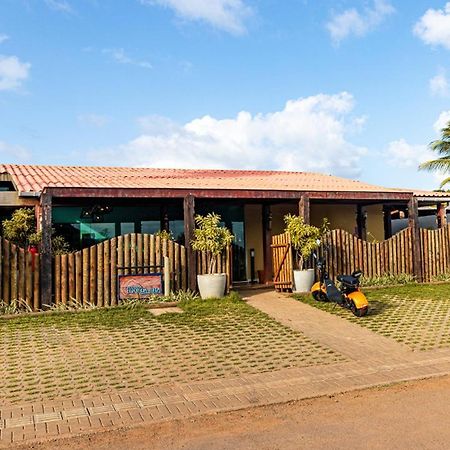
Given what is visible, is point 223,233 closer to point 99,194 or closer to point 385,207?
point 99,194

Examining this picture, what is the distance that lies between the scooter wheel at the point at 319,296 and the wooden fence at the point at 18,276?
6.04 meters

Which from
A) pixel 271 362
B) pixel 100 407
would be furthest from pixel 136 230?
pixel 100 407

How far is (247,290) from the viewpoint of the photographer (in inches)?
542

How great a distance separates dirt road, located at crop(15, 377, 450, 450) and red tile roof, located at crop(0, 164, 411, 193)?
25.0 ft

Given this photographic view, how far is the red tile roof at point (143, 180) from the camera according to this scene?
12.0 metres

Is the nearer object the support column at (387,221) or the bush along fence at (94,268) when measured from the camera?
the bush along fence at (94,268)

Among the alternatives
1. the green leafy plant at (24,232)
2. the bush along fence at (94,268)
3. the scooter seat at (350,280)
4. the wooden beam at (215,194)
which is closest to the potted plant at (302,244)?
the wooden beam at (215,194)

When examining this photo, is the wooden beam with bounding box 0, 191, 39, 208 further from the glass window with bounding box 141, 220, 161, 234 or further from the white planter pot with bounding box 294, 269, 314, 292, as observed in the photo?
the white planter pot with bounding box 294, 269, 314, 292

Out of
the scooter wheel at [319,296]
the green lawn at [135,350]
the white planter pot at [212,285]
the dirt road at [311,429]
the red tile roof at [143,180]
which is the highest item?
the red tile roof at [143,180]

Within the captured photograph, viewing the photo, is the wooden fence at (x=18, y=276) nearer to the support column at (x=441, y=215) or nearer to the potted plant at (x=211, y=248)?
the potted plant at (x=211, y=248)

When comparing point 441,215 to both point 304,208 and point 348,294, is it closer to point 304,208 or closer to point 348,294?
point 304,208

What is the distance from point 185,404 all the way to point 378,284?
9472 millimetres

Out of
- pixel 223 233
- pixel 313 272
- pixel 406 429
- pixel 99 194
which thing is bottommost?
pixel 406 429

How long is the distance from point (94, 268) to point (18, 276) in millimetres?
1529
